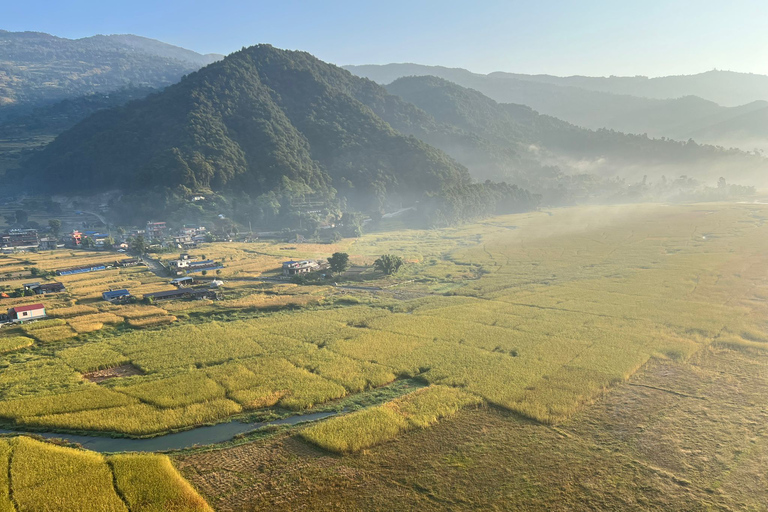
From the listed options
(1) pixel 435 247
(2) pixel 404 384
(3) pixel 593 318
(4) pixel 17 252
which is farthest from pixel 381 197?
(2) pixel 404 384

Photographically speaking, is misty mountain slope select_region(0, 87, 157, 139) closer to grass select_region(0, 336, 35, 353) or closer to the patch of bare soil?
grass select_region(0, 336, 35, 353)

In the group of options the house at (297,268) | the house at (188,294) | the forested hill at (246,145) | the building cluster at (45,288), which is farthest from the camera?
the forested hill at (246,145)

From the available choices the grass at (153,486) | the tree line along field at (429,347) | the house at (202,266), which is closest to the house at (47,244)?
the house at (202,266)

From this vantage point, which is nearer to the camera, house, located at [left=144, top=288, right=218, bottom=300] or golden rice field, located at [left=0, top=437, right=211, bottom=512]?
golden rice field, located at [left=0, top=437, right=211, bottom=512]

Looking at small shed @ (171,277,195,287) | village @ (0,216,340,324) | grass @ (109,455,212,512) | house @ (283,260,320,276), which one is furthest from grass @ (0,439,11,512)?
house @ (283,260,320,276)

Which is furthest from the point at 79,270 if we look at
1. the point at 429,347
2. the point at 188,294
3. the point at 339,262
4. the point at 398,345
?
the point at 429,347

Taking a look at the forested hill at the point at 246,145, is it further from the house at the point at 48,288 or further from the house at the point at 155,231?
the house at the point at 48,288
